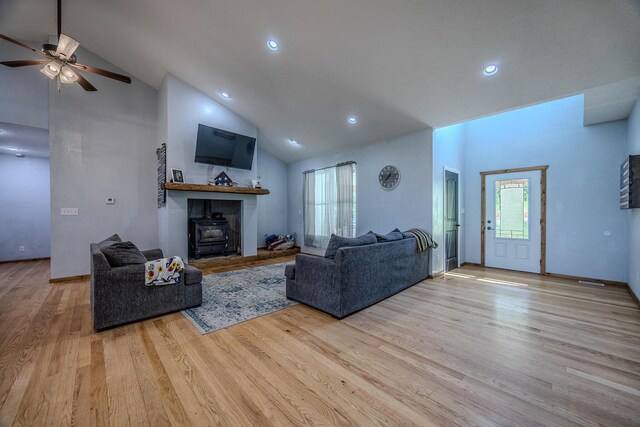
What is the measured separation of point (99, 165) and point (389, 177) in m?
5.63

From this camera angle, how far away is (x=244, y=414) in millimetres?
1474

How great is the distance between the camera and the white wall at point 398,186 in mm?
4551

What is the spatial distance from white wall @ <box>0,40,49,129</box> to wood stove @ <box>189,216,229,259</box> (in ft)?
9.85

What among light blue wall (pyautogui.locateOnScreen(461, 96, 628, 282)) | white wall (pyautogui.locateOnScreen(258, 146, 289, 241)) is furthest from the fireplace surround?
light blue wall (pyautogui.locateOnScreen(461, 96, 628, 282))

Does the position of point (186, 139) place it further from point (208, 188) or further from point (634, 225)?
point (634, 225)

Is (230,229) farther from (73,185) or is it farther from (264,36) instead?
(264,36)

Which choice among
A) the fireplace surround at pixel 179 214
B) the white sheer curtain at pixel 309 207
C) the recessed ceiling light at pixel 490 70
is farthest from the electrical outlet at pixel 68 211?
the recessed ceiling light at pixel 490 70

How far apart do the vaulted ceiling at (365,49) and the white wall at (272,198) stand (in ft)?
7.26

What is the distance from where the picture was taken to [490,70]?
3.02 m

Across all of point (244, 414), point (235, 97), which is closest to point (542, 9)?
point (244, 414)

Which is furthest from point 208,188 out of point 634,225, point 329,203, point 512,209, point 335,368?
point 634,225

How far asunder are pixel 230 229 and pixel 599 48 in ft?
21.4

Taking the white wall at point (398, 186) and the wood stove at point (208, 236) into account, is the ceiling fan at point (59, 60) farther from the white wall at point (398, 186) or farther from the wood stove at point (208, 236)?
the white wall at point (398, 186)

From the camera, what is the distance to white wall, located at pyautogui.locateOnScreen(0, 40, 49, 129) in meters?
4.09
